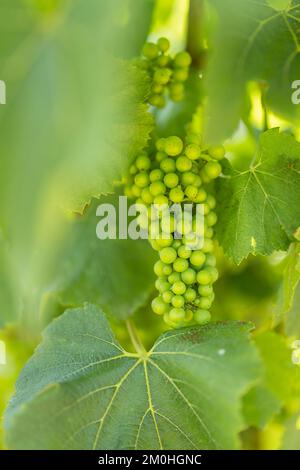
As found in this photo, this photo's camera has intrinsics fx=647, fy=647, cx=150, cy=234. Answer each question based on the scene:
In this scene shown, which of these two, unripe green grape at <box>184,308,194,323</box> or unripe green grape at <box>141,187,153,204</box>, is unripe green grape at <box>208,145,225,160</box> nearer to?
unripe green grape at <box>141,187,153,204</box>

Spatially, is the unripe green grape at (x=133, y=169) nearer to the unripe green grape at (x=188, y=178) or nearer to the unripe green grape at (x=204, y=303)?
the unripe green grape at (x=188, y=178)

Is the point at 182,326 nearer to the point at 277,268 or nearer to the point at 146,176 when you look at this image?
the point at 146,176

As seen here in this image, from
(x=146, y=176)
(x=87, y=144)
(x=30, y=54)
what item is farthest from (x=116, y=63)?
(x=87, y=144)

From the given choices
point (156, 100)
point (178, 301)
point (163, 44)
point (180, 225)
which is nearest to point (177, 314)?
point (178, 301)

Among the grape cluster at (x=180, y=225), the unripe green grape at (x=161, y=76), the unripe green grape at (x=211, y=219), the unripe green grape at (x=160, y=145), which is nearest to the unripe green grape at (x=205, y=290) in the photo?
the grape cluster at (x=180, y=225)

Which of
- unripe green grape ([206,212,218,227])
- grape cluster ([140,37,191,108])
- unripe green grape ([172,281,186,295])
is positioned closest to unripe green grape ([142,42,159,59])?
grape cluster ([140,37,191,108])

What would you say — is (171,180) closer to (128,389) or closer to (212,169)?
(212,169)
